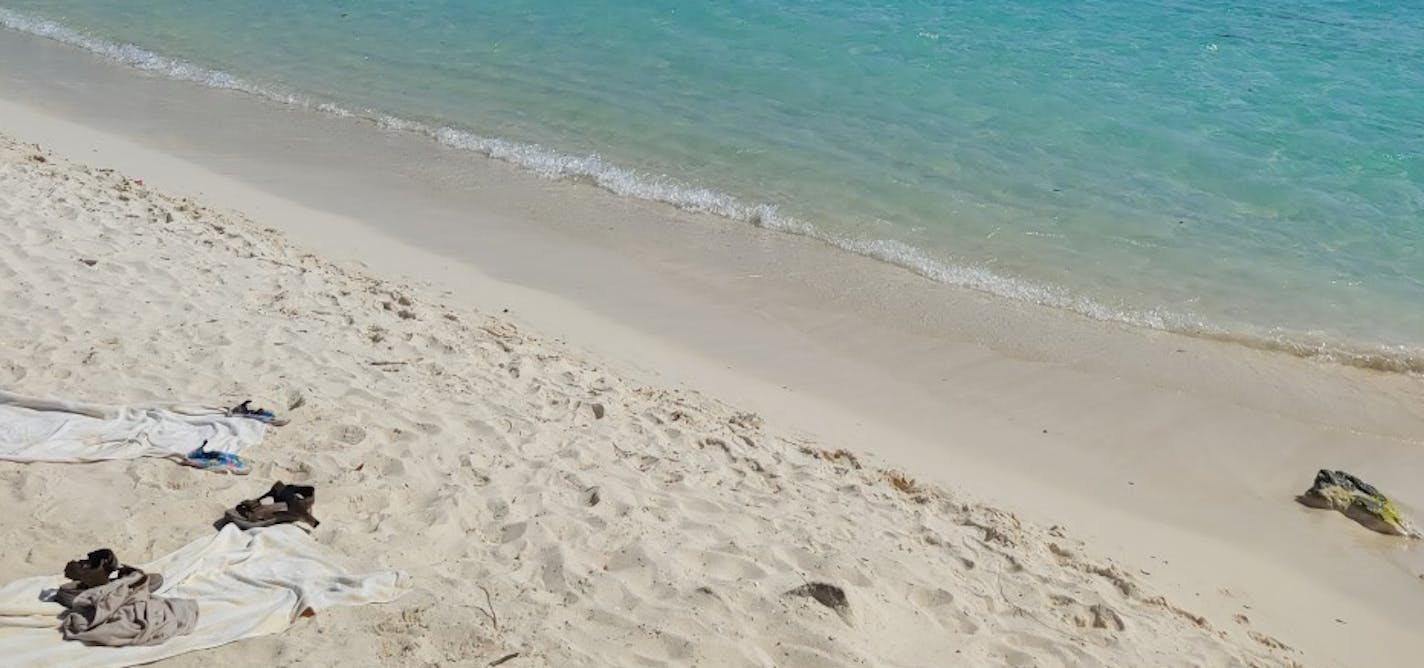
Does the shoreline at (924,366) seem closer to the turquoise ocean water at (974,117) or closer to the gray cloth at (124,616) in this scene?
the turquoise ocean water at (974,117)

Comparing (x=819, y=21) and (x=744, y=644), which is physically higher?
(x=819, y=21)

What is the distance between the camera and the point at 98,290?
24.0 ft

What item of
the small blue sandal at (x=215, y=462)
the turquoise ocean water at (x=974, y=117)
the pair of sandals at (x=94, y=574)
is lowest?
the small blue sandal at (x=215, y=462)

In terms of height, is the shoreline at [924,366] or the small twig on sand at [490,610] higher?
the shoreline at [924,366]

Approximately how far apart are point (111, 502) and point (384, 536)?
127 centimetres

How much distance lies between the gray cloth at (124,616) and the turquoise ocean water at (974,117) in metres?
7.10

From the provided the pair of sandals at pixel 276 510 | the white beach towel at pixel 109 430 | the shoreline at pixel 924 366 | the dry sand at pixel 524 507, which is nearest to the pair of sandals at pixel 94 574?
the dry sand at pixel 524 507

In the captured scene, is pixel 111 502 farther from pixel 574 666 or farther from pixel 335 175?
pixel 335 175

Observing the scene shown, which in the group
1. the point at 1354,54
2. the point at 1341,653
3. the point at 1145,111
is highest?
Result: the point at 1354,54

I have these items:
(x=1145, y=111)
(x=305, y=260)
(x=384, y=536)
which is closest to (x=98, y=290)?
(x=305, y=260)

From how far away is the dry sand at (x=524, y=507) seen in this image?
15.1 feet

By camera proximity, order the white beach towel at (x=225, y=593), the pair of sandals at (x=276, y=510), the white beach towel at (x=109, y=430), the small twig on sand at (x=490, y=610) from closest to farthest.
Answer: the white beach towel at (x=225, y=593) → the small twig on sand at (x=490, y=610) → the pair of sandals at (x=276, y=510) → the white beach towel at (x=109, y=430)

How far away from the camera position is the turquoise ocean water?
10.1m

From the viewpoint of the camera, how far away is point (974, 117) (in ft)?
44.7
